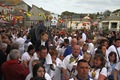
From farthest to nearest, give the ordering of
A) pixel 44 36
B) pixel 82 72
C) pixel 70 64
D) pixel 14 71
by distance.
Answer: pixel 44 36 → pixel 70 64 → pixel 14 71 → pixel 82 72

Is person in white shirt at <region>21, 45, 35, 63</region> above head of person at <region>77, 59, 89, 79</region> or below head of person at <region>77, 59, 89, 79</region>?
below

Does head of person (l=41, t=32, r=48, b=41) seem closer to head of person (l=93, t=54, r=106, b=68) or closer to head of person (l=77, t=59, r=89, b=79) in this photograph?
head of person (l=93, t=54, r=106, b=68)

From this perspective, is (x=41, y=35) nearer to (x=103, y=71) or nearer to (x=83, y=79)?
(x=103, y=71)

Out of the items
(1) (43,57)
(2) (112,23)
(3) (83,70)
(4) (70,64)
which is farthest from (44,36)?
(2) (112,23)

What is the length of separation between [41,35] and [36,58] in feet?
4.31

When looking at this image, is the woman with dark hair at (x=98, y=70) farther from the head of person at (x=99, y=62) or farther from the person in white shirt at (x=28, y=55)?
the person in white shirt at (x=28, y=55)

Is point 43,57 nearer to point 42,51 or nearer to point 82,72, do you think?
point 42,51

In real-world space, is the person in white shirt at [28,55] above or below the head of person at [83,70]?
below

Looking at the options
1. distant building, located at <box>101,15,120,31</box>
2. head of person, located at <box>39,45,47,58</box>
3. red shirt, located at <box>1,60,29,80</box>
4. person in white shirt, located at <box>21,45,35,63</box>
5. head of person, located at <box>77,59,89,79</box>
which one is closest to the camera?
head of person, located at <box>77,59,89,79</box>

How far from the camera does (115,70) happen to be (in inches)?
274

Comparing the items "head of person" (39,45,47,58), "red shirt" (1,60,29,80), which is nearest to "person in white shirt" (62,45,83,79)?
"head of person" (39,45,47,58)

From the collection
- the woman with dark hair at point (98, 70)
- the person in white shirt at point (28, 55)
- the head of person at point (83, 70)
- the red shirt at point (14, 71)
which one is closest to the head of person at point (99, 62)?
the woman with dark hair at point (98, 70)

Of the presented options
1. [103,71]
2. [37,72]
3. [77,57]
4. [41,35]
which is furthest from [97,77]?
[41,35]

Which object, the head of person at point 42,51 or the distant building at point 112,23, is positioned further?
the distant building at point 112,23
